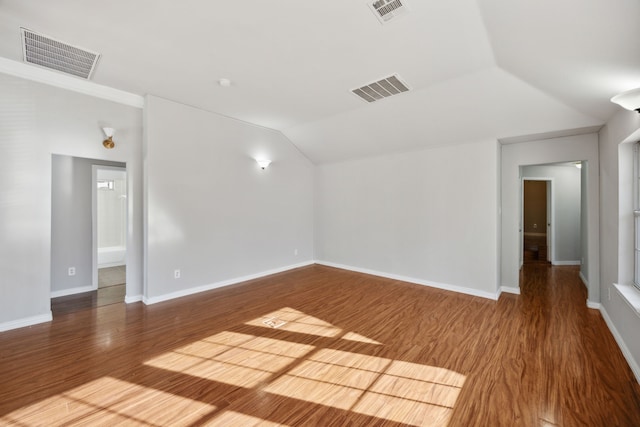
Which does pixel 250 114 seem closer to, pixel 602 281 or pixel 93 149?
pixel 93 149

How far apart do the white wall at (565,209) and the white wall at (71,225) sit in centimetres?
862

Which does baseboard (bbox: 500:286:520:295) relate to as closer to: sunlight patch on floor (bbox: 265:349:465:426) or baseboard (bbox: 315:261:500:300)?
baseboard (bbox: 315:261:500:300)

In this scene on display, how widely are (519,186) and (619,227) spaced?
1.74 meters

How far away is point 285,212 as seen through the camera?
592 cm

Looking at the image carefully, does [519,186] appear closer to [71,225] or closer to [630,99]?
[630,99]

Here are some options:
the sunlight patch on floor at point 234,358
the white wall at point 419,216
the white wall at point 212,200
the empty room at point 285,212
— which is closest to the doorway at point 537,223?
the empty room at point 285,212

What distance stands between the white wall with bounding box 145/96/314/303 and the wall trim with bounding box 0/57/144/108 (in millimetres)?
291

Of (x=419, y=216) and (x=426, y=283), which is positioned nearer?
(x=426, y=283)

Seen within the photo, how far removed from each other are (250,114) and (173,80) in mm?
1379

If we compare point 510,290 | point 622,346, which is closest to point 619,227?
point 622,346

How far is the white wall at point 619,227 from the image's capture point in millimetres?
2428

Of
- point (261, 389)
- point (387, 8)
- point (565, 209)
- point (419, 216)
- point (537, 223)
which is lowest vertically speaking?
point (261, 389)

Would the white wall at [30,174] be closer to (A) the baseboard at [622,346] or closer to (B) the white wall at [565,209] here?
(A) the baseboard at [622,346]

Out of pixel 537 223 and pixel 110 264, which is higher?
pixel 537 223
